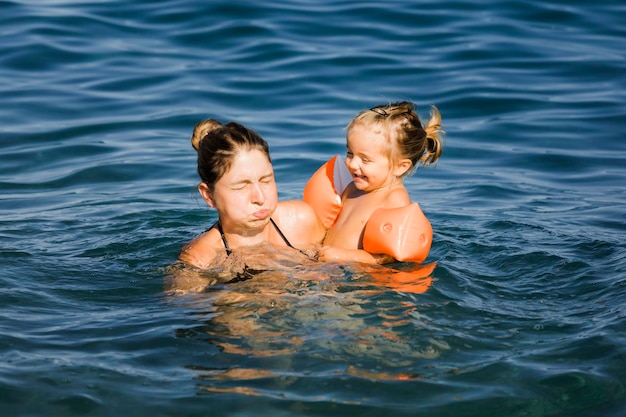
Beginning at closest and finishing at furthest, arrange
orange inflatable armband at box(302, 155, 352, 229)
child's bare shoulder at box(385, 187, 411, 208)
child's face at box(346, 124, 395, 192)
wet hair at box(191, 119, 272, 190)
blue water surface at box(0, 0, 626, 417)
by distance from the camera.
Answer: blue water surface at box(0, 0, 626, 417) → wet hair at box(191, 119, 272, 190) → child's face at box(346, 124, 395, 192) → child's bare shoulder at box(385, 187, 411, 208) → orange inflatable armband at box(302, 155, 352, 229)

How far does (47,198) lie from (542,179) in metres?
5.09

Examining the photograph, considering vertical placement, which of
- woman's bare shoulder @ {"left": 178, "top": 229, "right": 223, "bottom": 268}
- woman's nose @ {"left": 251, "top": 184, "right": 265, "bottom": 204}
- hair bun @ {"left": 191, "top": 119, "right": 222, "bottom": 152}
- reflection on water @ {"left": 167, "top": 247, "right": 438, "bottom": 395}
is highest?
hair bun @ {"left": 191, "top": 119, "right": 222, "bottom": 152}

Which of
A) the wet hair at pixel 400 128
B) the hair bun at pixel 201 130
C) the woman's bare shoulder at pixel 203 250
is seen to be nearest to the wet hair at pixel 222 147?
the hair bun at pixel 201 130

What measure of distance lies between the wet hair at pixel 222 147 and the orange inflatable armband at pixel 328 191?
1.05 metres

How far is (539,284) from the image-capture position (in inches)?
253

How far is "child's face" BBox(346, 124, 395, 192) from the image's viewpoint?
651 cm

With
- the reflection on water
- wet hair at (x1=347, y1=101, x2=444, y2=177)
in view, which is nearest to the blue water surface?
the reflection on water

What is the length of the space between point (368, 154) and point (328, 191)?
2.01ft

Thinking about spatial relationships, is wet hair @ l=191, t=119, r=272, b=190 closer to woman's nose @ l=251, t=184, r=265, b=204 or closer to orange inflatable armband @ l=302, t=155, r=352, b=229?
woman's nose @ l=251, t=184, r=265, b=204

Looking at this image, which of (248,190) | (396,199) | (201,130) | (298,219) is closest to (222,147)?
(248,190)

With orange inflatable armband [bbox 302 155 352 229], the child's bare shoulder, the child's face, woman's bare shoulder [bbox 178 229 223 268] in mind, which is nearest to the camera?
woman's bare shoulder [bbox 178 229 223 268]

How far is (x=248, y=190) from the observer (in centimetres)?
600

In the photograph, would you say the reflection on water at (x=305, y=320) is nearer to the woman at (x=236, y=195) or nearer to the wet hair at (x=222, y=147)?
the woman at (x=236, y=195)

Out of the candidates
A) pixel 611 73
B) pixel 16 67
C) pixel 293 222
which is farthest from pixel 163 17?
pixel 293 222
